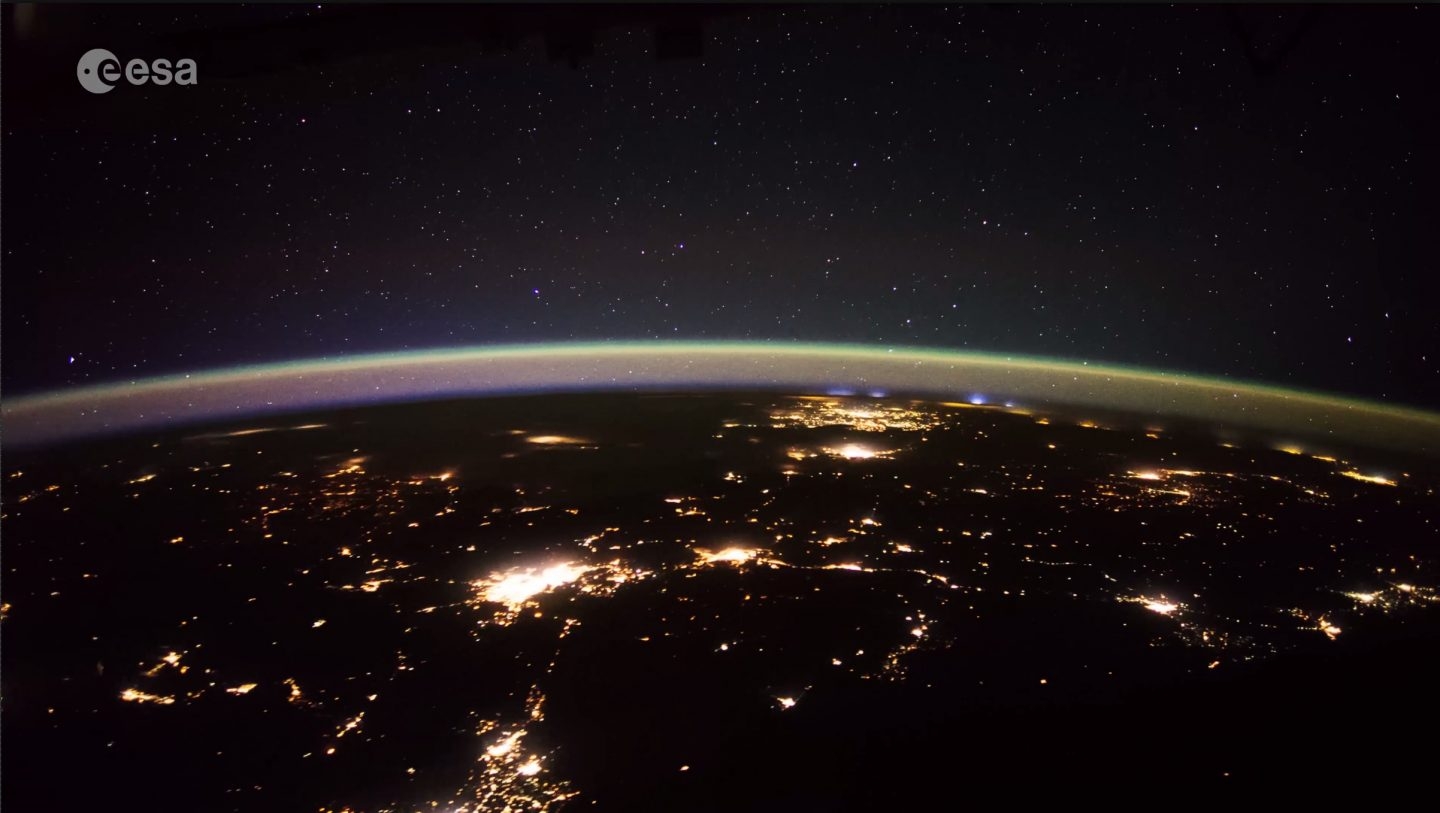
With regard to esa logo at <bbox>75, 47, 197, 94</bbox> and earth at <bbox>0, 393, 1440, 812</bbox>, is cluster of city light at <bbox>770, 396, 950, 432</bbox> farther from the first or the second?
esa logo at <bbox>75, 47, 197, 94</bbox>

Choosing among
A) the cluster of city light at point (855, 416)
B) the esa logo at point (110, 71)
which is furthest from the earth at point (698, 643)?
the cluster of city light at point (855, 416)

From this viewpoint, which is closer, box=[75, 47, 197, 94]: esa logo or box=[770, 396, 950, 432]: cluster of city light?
box=[75, 47, 197, 94]: esa logo

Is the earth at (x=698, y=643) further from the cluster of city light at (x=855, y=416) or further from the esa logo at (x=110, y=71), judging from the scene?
the cluster of city light at (x=855, y=416)

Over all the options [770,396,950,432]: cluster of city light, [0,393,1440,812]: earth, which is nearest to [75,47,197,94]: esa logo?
[0,393,1440,812]: earth

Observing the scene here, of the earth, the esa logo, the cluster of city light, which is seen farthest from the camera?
the cluster of city light

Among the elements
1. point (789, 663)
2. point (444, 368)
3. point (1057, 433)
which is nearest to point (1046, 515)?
point (789, 663)

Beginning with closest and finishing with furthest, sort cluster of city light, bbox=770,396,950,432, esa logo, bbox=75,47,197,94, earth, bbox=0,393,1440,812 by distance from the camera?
esa logo, bbox=75,47,197,94 → earth, bbox=0,393,1440,812 → cluster of city light, bbox=770,396,950,432
